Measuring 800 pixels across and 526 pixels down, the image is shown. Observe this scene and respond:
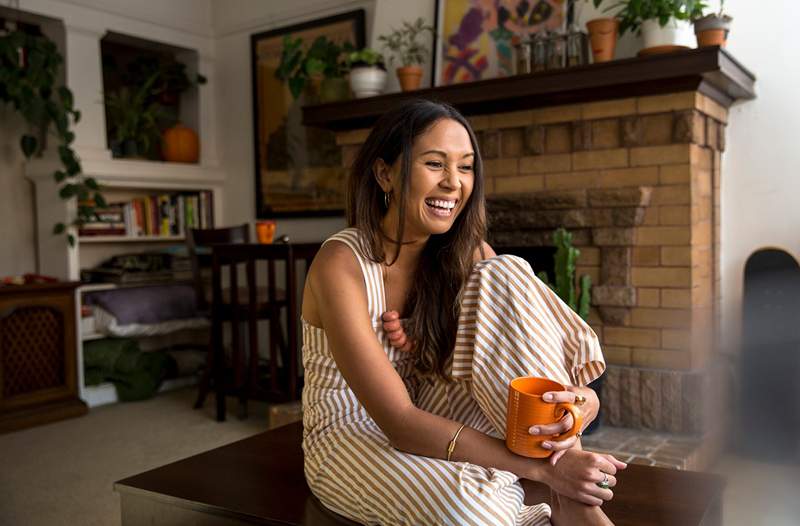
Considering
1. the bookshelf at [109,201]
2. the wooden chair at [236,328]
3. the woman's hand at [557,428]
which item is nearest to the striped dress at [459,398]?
the woman's hand at [557,428]

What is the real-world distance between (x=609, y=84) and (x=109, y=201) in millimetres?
3072

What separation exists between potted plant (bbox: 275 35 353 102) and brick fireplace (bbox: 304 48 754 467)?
80 cm

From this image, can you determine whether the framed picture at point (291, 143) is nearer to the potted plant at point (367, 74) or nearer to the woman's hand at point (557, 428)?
the potted plant at point (367, 74)

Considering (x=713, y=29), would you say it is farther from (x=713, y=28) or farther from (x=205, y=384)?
(x=205, y=384)

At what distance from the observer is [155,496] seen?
150 centimetres

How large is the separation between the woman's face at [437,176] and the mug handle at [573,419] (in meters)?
0.44

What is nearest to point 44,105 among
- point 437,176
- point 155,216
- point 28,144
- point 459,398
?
point 28,144

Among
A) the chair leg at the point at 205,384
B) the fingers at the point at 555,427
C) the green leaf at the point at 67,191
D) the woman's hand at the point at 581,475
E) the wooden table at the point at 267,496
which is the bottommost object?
the chair leg at the point at 205,384

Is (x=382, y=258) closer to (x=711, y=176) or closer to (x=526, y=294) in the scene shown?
(x=526, y=294)

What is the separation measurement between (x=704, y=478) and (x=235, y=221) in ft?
11.8

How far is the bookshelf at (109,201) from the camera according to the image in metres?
3.85

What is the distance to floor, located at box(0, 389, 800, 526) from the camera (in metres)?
2.35

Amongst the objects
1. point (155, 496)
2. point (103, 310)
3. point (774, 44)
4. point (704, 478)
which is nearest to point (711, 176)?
point (774, 44)

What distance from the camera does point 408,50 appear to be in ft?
11.2
